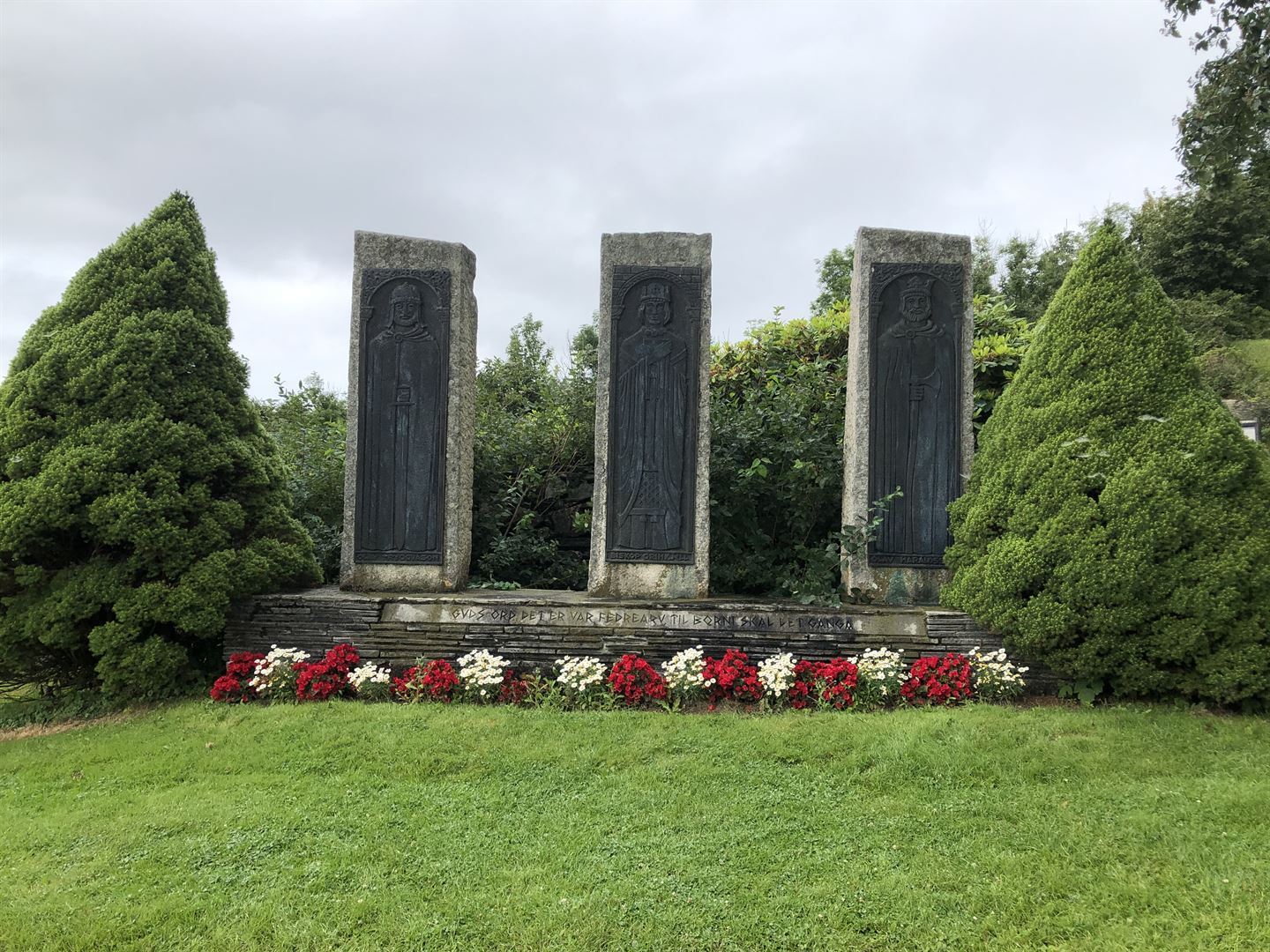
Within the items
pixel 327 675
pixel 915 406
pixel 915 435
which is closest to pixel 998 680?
pixel 915 435

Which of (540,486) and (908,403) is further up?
(908,403)

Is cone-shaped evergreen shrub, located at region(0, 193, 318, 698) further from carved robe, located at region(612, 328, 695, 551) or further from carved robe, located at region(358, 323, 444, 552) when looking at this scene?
carved robe, located at region(612, 328, 695, 551)

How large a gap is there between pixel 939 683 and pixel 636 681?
186 centimetres

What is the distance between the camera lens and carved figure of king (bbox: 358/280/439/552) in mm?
5910

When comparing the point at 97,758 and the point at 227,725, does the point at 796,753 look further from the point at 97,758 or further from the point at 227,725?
the point at 97,758

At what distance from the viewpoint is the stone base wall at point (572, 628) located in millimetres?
5062

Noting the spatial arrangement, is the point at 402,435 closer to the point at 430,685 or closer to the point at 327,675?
the point at 327,675

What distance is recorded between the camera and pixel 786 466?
6504 mm

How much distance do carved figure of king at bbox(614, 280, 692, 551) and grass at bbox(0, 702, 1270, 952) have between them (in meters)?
1.67

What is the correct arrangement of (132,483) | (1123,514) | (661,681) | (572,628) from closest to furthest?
(1123,514)
(661,681)
(132,483)
(572,628)

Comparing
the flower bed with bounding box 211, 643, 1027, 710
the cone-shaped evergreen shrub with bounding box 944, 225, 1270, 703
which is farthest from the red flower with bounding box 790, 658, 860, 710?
the cone-shaped evergreen shrub with bounding box 944, 225, 1270, 703

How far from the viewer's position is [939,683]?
4680 mm

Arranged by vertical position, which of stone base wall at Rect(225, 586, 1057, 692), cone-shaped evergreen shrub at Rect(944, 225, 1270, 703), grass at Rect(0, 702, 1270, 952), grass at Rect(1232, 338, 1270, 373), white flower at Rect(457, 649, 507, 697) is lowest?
grass at Rect(0, 702, 1270, 952)

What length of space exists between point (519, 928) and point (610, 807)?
0.89 metres
